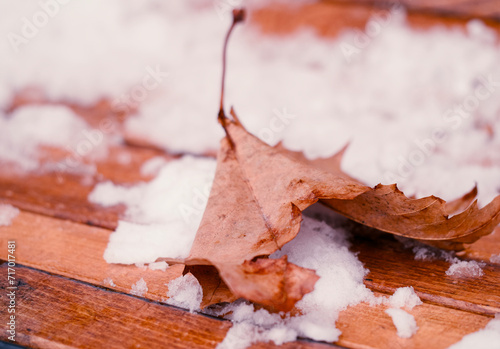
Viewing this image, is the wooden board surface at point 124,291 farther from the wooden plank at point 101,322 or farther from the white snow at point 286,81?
the white snow at point 286,81

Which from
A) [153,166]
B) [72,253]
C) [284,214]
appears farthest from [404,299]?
[153,166]

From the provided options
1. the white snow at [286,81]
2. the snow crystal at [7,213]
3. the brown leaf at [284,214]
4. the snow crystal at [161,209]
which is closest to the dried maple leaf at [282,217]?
the brown leaf at [284,214]

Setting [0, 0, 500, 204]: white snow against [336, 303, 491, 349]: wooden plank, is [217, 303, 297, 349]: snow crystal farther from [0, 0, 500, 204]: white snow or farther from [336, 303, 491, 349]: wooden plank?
[0, 0, 500, 204]: white snow

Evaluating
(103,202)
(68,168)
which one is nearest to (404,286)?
(103,202)

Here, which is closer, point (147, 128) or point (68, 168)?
point (68, 168)

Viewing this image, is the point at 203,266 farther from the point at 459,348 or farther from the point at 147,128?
the point at 147,128

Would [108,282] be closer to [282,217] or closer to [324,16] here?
[282,217]
